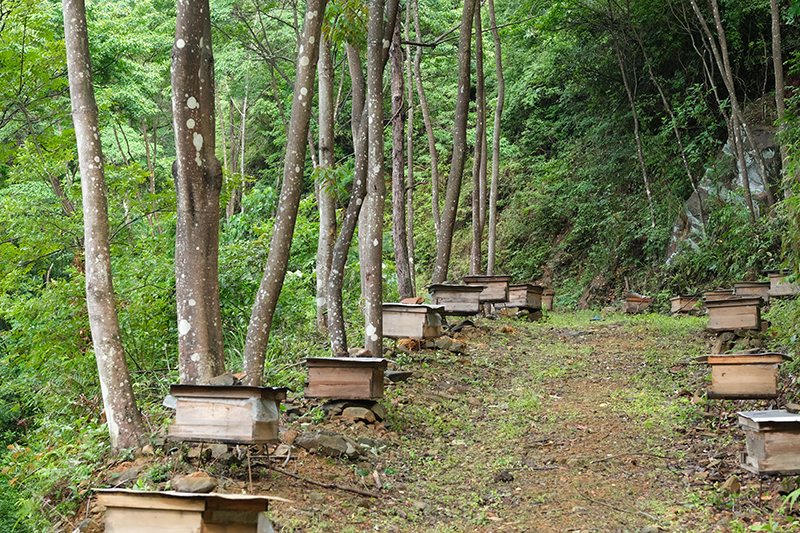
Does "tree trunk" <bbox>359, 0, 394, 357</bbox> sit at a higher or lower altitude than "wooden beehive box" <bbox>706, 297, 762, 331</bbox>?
higher

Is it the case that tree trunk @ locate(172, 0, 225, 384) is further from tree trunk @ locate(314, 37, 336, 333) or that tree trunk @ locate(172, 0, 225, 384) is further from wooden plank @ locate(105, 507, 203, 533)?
tree trunk @ locate(314, 37, 336, 333)

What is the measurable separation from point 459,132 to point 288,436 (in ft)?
29.0

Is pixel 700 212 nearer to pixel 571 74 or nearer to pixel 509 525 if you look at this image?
pixel 571 74

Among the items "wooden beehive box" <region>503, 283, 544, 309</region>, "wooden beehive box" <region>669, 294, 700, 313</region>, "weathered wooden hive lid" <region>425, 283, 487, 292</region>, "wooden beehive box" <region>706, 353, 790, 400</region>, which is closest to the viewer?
"wooden beehive box" <region>706, 353, 790, 400</region>

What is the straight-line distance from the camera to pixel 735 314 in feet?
31.7

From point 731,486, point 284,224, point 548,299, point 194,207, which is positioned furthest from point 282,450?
point 548,299

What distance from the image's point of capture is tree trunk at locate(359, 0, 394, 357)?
7.95 metres

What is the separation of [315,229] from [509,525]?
28.9 feet

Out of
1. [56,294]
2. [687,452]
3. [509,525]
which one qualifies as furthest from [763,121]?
[56,294]

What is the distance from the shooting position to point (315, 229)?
12.6 m

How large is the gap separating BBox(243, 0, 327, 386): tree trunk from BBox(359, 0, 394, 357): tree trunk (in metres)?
1.60

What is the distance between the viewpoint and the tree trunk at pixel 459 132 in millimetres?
13016

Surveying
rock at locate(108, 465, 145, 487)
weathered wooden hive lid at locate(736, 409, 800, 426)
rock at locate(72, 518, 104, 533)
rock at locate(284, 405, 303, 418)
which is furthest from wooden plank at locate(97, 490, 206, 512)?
weathered wooden hive lid at locate(736, 409, 800, 426)

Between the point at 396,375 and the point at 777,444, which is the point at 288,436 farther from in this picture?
the point at 777,444
